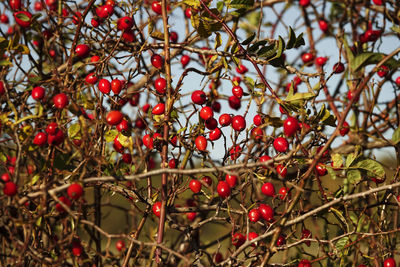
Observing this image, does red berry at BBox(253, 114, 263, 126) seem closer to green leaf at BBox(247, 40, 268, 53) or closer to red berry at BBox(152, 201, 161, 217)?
green leaf at BBox(247, 40, 268, 53)

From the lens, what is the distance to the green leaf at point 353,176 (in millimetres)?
1063

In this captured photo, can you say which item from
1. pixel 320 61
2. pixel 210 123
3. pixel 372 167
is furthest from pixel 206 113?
pixel 320 61

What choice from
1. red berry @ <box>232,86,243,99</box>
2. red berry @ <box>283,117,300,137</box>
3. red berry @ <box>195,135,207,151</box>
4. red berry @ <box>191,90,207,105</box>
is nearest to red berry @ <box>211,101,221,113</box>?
red berry @ <box>232,86,243,99</box>

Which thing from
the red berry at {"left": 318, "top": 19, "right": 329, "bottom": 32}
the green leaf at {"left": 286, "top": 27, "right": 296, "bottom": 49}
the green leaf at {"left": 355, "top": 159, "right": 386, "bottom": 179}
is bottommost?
the green leaf at {"left": 355, "top": 159, "right": 386, "bottom": 179}

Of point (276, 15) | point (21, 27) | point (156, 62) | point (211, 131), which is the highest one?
point (276, 15)

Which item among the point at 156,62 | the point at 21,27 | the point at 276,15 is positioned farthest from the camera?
the point at 276,15

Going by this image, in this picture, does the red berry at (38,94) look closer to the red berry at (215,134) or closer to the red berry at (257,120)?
the red berry at (215,134)

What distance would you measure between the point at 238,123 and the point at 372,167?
1.33ft

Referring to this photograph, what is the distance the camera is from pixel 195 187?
1063mm

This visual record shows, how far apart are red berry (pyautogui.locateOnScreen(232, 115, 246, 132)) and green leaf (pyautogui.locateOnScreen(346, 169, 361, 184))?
34 centimetres

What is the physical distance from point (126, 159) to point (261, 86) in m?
0.52

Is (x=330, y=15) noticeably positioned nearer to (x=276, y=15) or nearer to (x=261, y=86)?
(x=276, y=15)

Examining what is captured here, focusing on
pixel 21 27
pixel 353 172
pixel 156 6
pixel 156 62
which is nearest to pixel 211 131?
pixel 156 62

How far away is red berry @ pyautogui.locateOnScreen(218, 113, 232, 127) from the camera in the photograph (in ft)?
3.72
